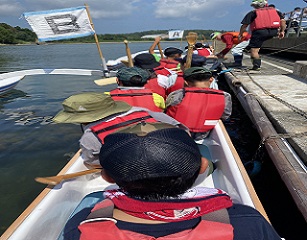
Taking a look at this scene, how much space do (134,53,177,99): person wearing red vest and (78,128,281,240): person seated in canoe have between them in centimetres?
298

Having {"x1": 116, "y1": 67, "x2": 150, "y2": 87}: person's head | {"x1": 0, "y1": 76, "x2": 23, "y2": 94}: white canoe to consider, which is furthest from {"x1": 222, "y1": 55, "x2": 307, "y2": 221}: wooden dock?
{"x1": 0, "y1": 76, "x2": 23, "y2": 94}: white canoe

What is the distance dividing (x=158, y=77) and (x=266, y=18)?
3038 millimetres

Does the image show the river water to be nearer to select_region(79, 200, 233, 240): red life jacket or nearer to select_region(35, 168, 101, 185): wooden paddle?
select_region(35, 168, 101, 185): wooden paddle

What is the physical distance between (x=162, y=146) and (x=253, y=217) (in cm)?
46

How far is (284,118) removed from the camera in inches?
119

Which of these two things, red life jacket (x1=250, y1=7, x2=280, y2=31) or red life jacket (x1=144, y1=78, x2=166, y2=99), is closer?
red life jacket (x1=144, y1=78, x2=166, y2=99)

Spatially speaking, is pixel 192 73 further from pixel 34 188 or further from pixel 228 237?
pixel 34 188

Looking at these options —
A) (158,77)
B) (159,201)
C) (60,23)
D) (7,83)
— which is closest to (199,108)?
(158,77)

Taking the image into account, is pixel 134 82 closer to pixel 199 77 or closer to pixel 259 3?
pixel 199 77

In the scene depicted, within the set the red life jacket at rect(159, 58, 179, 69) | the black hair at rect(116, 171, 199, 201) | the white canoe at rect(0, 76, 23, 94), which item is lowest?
the white canoe at rect(0, 76, 23, 94)

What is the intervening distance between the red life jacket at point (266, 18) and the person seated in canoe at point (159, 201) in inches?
213

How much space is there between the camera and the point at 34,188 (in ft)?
10.2

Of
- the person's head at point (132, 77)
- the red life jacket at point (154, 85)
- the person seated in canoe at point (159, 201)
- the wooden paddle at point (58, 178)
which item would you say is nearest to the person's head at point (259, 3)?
the red life jacket at point (154, 85)

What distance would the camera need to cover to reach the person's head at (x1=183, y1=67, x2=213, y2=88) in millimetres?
2786
